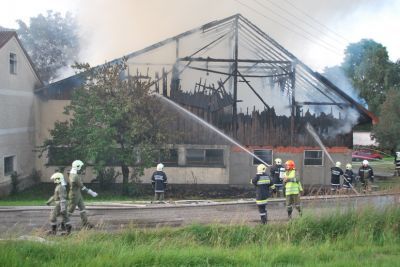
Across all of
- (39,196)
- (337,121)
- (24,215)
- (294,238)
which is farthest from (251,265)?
(337,121)

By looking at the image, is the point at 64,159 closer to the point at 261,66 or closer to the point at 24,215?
the point at 24,215

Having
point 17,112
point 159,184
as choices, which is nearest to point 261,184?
point 159,184

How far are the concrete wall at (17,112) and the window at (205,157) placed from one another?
291 inches

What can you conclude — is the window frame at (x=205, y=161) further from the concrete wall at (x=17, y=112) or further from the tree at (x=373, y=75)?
the tree at (x=373, y=75)

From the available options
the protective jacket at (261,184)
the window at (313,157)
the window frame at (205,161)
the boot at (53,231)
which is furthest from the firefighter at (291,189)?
the window at (313,157)

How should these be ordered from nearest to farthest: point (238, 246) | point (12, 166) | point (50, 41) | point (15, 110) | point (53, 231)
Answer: point (238, 246), point (53, 231), point (12, 166), point (15, 110), point (50, 41)

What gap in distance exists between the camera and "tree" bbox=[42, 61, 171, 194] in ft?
61.4

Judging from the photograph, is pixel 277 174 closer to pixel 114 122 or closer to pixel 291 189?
pixel 291 189

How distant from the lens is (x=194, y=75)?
78.0 feet

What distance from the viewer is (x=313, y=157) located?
23.2 m

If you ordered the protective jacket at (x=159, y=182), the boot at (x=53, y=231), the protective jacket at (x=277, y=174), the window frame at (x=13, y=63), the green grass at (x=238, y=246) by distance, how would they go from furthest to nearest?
the window frame at (x=13, y=63) → the protective jacket at (x=277, y=174) → the protective jacket at (x=159, y=182) → the boot at (x=53, y=231) → the green grass at (x=238, y=246)

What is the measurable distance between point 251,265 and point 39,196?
46.6 feet

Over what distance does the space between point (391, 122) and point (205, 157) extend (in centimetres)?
2161

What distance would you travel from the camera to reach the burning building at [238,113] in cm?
2225
